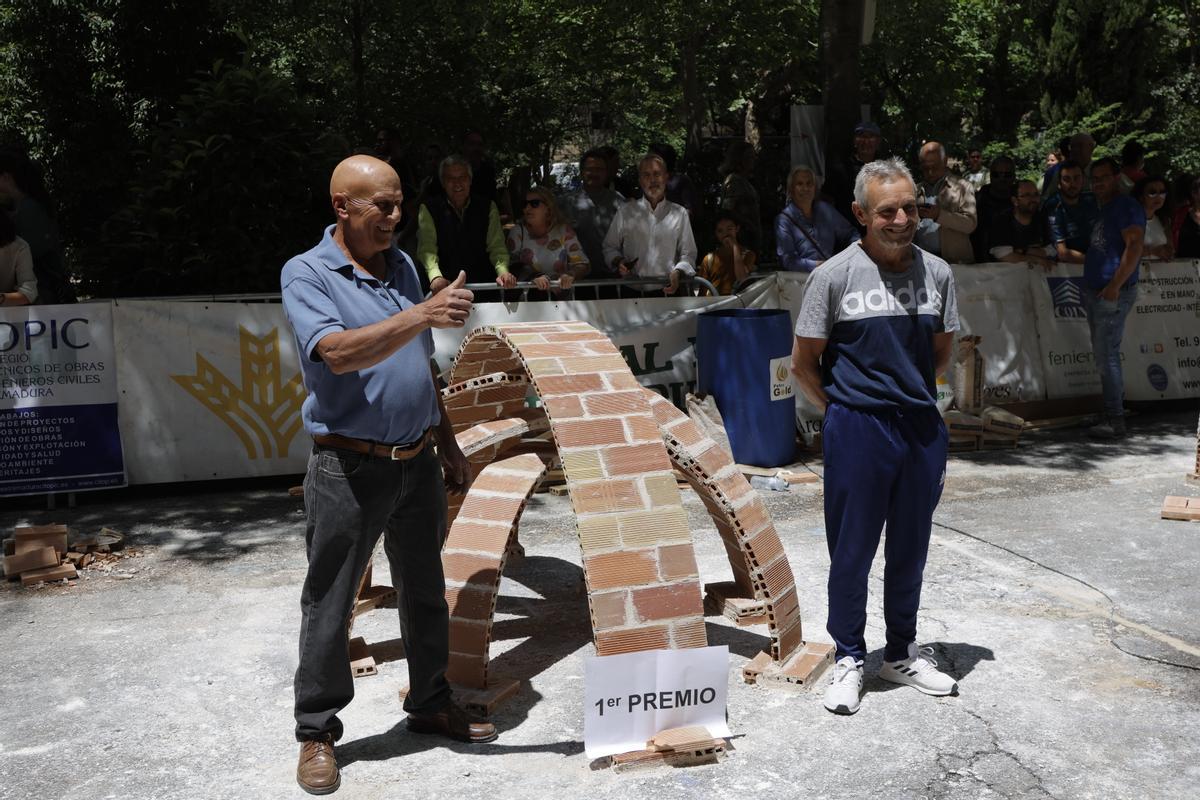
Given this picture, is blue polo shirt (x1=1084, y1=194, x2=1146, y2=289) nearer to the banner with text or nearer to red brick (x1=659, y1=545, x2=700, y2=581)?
red brick (x1=659, y1=545, x2=700, y2=581)

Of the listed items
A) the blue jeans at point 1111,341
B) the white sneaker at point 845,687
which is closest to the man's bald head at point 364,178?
the white sneaker at point 845,687

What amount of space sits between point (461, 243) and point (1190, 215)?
22.3ft

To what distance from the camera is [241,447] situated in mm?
8656

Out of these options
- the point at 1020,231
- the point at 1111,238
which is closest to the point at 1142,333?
the point at 1020,231

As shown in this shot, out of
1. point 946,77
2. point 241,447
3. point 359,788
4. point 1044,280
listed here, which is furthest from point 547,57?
point 359,788

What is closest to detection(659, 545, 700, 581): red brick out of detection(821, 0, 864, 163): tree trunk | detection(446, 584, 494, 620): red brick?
detection(446, 584, 494, 620): red brick

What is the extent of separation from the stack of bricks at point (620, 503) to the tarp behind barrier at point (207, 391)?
4.12m

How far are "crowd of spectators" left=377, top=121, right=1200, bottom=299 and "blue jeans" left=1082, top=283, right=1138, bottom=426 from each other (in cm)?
81

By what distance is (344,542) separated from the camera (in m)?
4.25

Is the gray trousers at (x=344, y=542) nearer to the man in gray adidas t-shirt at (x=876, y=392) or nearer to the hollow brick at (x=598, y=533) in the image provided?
the hollow brick at (x=598, y=533)

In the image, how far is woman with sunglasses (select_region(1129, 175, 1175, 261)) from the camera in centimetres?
1082

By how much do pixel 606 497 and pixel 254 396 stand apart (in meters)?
4.73

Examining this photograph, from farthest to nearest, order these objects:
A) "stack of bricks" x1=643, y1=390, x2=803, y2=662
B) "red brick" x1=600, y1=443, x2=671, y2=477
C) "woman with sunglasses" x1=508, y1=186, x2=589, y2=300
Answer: "woman with sunglasses" x1=508, y1=186, x2=589, y2=300, "stack of bricks" x1=643, y1=390, x2=803, y2=662, "red brick" x1=600, y1=443, x2=671, y2=477

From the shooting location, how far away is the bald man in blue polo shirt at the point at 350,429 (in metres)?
4.17
